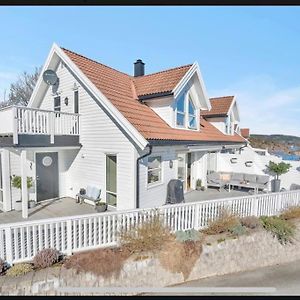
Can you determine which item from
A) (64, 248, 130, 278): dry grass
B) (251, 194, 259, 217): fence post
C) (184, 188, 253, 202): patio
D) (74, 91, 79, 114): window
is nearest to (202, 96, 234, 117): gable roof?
(184, 188, 253, 202): patio

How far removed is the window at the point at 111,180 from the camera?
9.23m

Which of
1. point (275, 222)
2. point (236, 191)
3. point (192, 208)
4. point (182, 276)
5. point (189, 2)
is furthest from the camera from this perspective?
point (236, 191)

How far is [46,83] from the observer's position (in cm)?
1174

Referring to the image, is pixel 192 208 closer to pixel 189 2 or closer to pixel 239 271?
pixel 239 271

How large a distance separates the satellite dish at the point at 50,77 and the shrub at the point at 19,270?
910cm

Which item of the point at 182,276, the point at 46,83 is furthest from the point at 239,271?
the point at 46,83

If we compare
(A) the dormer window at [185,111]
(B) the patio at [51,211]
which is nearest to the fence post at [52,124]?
(B) the patio at [51,211]

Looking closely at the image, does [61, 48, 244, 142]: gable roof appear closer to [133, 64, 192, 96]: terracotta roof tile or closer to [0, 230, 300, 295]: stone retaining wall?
[133, 64, 192, 96]: terracotta roof tile

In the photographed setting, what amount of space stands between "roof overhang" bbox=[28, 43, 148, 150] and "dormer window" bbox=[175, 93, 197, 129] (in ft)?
13.7

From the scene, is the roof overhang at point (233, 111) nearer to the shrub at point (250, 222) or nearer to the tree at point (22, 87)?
the shrub at point (250, 222)

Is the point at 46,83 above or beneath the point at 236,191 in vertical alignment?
above

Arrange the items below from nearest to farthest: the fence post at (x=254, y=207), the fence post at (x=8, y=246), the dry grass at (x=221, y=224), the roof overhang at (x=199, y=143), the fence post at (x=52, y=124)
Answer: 1. the fence post at (x=8, y=246)
2. the dry grass at (x=221, y=224)
3. the fence post at (x=254, y=207)
4. the roof overhang at (x=199, y=143)
5. the fence post at (x=52, y=124)

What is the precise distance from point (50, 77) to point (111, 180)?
6.45 m

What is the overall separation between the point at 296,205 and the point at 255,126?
68.5ft
